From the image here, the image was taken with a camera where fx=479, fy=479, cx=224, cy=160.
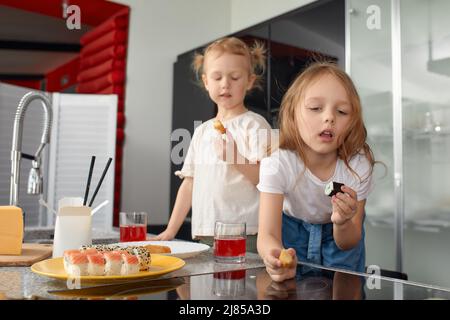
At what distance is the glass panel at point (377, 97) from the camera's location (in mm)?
2656

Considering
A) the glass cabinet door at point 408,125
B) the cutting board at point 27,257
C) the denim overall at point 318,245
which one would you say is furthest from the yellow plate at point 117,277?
the glass cabinet door at point 408,125

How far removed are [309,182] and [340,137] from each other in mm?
137

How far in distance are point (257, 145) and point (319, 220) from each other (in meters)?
0.48

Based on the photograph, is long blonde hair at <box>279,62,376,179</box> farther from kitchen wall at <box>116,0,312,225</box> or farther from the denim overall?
kitchen wall at <box>116,0,312,225</box>

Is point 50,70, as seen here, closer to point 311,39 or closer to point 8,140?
point 8,140

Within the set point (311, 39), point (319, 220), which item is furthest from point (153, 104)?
point (319, 220)

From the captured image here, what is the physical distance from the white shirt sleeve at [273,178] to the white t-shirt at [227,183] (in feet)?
1.26

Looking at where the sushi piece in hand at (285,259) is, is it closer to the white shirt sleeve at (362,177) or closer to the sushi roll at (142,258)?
the sushi roll at (142,258)

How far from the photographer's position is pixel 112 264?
2.57 feet

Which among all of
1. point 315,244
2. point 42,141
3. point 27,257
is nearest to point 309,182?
point 315,244

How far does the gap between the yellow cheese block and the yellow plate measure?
0.22m
